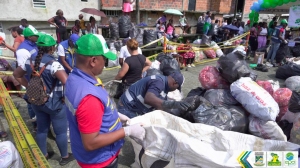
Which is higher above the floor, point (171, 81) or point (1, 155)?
point (171, 81)

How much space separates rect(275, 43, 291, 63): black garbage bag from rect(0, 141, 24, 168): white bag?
8804 mm

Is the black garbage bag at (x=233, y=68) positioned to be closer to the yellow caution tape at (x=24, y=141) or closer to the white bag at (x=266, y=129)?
the white bag at (x=266, y=129)

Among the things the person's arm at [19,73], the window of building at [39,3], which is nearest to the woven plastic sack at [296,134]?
the person's arm at [19,73]

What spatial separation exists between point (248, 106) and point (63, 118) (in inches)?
81.4

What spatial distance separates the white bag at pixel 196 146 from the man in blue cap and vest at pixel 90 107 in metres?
0.47

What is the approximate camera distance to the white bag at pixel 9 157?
1849mm

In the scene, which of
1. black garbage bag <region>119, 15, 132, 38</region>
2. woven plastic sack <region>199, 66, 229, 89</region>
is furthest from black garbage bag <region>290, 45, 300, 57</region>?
woven plastic sack <region>199, 66, 229, 89</region>

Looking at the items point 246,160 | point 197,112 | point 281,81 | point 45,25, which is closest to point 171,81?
point 197,112

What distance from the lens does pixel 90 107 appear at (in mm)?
1183

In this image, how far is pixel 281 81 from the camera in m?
6.19

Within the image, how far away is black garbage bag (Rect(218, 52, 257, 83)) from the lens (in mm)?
2721

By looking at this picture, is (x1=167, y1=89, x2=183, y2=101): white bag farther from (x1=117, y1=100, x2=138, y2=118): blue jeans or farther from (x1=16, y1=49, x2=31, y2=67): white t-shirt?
(x1=16, y1=49, x2=31, y2=67): white t-shirt

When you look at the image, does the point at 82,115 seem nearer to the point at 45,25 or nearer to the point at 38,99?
the point at 38,99

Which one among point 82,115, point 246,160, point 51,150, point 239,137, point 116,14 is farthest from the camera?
point 116,14
